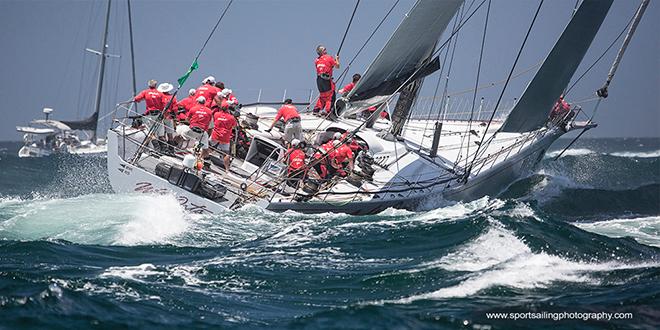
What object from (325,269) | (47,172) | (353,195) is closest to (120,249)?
(325,269)

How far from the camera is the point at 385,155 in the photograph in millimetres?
16312

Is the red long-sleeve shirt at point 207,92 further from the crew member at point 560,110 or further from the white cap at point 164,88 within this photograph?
the crew member at point 560,110

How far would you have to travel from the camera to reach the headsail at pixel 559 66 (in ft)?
50.2

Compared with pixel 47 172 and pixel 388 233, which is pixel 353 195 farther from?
pixel 47 172

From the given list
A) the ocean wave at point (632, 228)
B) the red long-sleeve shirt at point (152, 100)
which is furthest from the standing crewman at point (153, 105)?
the ocean wave at point (632, 228)

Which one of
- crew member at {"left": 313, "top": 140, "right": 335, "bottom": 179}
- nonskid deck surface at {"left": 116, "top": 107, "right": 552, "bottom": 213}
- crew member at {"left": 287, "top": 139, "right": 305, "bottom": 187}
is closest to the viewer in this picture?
nonskid deck surface at {"left": 116, "top": 107, "right": 552, "bottom": 213}

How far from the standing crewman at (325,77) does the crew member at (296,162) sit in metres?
4.13

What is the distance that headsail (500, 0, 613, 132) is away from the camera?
1530 cm

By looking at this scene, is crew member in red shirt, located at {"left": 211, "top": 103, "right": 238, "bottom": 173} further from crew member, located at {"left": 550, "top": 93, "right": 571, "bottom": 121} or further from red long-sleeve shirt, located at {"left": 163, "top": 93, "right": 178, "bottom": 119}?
crew member, located at {"left": 550, "top": 93, "right": 571, "bottom": 121}

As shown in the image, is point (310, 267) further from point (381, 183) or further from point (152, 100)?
point (152, 100)

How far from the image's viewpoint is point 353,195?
13.9 m

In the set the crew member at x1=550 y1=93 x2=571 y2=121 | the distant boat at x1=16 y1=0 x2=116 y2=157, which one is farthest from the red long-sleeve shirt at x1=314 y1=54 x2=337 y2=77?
the distant boat at x1=16 y1=0 x2=116 y2=157

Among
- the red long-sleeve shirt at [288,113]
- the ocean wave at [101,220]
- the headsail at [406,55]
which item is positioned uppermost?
the headsail at [406,55]

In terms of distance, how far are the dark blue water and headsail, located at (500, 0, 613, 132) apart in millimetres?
2131
